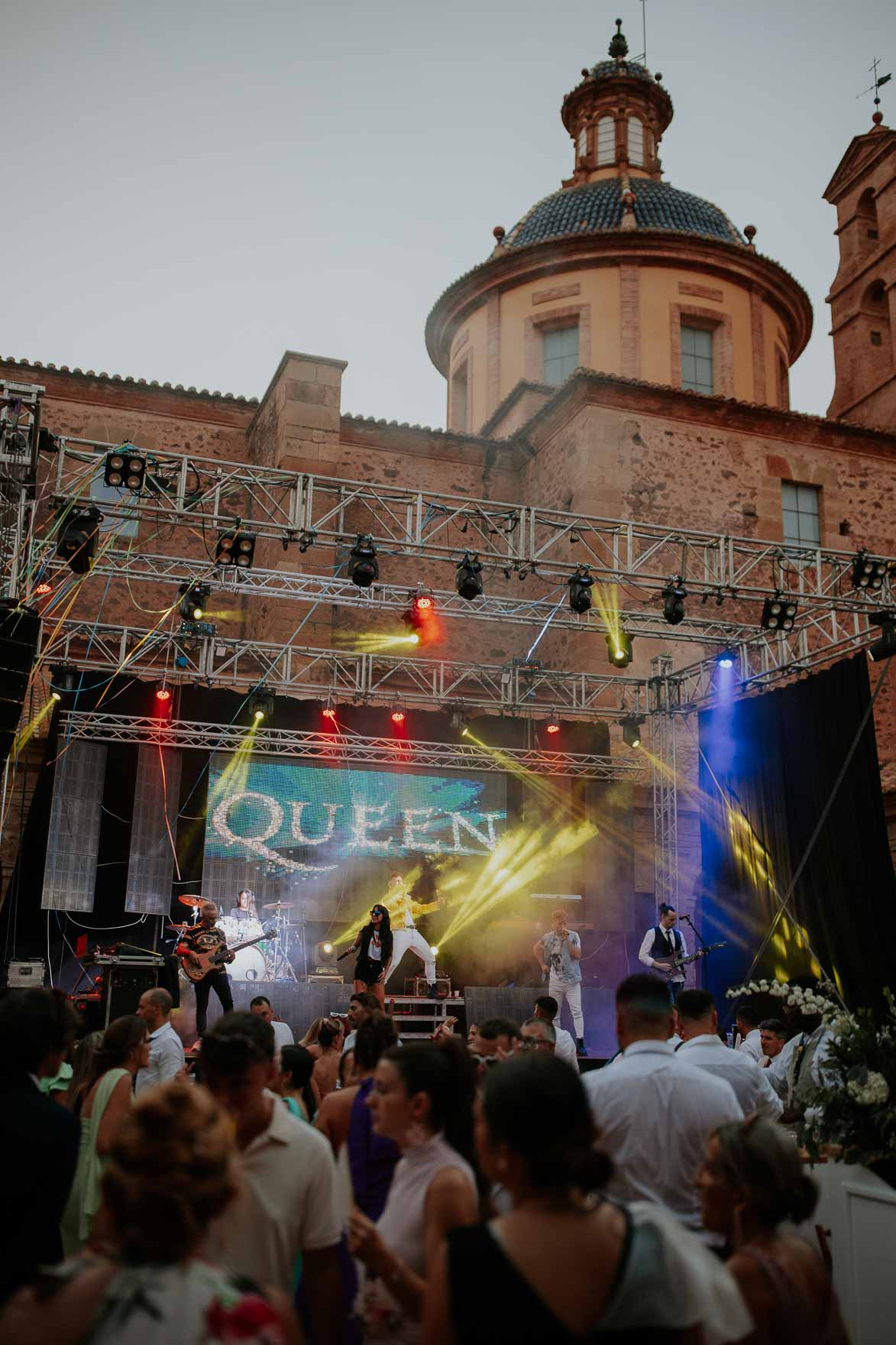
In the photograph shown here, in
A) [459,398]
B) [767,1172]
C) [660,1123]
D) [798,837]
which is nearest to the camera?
[767,1172]

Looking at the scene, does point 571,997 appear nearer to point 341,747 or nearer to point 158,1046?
point 341,747

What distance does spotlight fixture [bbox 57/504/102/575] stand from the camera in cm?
1004

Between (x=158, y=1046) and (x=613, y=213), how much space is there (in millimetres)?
22586

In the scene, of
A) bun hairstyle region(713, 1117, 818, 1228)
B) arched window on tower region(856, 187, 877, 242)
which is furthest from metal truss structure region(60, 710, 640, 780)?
arched window on tower region(856, 187, 877, 242)

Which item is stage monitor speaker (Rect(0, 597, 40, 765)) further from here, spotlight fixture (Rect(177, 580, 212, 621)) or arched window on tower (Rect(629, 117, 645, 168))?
arched window on tower (Rect(629, 117, 645, 168))

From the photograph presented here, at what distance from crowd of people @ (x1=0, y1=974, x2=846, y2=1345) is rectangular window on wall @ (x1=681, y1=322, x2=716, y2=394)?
21148 millimetres

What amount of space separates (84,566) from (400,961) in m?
8.87

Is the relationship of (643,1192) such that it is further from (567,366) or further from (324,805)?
(567,366)

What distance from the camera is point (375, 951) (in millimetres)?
14211

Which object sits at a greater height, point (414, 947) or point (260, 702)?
point (260, 702)

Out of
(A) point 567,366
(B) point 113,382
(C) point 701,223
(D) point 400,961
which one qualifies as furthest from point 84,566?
(C) point 701,223

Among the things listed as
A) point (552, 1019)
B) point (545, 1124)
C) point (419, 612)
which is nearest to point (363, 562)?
point (419, 612)

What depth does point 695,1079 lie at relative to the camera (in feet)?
11.2

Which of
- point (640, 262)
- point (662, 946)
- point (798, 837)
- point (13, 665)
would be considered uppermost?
point (640, 262)
